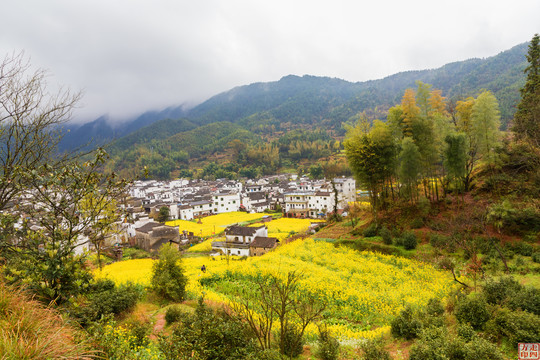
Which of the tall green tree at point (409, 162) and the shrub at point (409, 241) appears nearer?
the shrub at point (409, 241)

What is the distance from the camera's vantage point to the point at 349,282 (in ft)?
44.4

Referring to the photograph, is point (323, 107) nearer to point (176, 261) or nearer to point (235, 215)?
point (235, 215)

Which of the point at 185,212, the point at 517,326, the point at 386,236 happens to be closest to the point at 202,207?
the point at 185,212

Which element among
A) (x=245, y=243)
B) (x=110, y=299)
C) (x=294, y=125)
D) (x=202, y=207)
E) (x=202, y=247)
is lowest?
(x=202, y=247)

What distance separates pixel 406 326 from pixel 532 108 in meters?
19.1

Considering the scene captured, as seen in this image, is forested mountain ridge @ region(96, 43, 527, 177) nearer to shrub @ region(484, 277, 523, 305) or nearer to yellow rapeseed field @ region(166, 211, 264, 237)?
yellow rapeseed field @ region(166, 211, 264, 237)

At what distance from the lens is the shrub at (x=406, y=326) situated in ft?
24.7

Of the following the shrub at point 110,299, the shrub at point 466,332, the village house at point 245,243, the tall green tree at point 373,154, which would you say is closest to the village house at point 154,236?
the village house at point 245,243

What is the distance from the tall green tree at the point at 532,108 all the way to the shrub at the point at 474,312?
1323cm

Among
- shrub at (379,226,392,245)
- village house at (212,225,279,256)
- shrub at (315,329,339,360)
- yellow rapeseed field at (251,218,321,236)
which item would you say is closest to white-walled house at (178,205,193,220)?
yellow rapeseed field at (251,218,321,236)

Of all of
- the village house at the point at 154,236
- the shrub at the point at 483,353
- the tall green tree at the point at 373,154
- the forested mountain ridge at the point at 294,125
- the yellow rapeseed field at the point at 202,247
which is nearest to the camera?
the shrub at the point at 483,353

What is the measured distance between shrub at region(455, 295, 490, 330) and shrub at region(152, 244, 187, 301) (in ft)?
33.0

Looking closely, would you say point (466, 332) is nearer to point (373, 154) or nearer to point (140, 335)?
point (140, 335)

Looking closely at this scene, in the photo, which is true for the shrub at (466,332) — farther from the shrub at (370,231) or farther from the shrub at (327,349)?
the shrub at (370,231)
